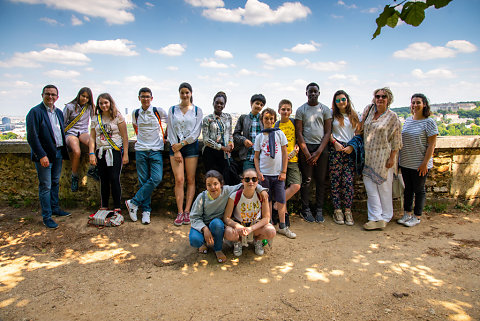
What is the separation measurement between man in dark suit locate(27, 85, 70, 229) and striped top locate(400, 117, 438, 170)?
563 cm

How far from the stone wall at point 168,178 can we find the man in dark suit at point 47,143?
2.31ft

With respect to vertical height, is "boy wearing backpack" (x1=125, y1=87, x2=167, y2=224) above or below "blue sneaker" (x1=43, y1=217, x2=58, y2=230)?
above

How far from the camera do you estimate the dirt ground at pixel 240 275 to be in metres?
2.75

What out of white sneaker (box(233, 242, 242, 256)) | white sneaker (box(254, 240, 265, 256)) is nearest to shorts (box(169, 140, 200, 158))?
white sneaker (box(233, 242, 242, 256))

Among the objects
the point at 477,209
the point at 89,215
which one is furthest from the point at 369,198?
the point at 89,215

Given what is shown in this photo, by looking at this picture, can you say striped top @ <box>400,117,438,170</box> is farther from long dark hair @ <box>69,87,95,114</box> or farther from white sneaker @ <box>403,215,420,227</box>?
long dark hair @ <box>69,87,95,114</box>

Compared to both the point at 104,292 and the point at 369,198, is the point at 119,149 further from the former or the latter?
the point at 369,198

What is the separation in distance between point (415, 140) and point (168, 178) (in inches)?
169

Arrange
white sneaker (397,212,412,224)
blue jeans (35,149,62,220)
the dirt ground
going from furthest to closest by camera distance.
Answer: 1. white sneaker (397,212,412,224)
2. blue jeans (35,149,62,220)
3. the dirt ground

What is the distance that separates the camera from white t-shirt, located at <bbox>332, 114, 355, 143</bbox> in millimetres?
4754

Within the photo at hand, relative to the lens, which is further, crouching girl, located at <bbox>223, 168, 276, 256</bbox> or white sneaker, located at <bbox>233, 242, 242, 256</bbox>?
white sneaker, located at <bbox>233, 242, 242, 256</bbox>

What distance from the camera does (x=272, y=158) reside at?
422cm

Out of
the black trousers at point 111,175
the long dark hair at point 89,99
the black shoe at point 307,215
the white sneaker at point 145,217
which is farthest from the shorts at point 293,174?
the long dark hair at point 89,99

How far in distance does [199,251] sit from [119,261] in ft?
3.41
